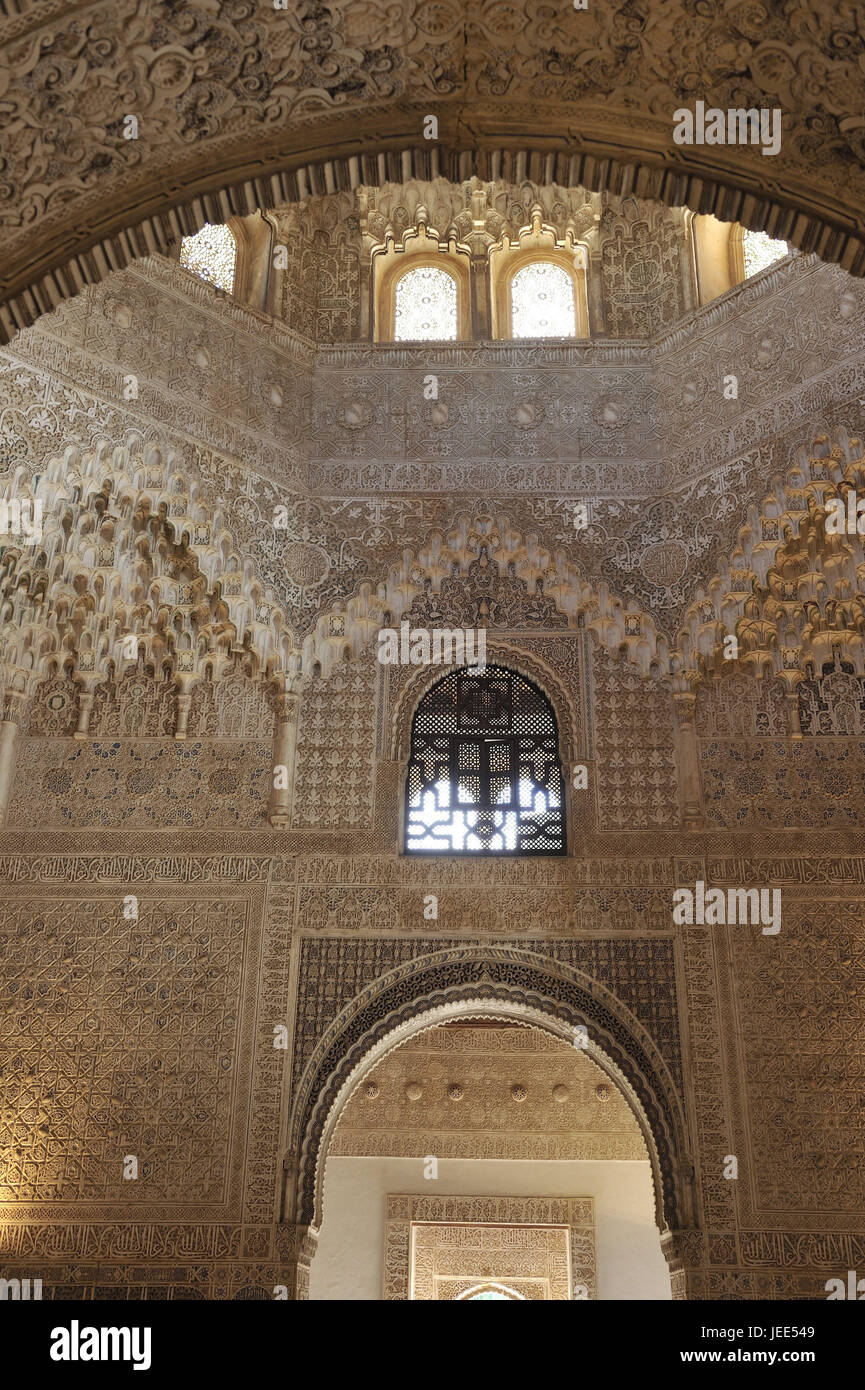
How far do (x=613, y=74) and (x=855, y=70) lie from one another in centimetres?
71

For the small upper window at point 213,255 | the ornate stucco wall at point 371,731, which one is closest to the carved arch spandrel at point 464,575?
the ornate stucco wall at point 371,731

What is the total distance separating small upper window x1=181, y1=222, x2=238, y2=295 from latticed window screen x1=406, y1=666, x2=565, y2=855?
10.5 feet

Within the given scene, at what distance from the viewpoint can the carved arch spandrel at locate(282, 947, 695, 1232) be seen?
7.01 metres

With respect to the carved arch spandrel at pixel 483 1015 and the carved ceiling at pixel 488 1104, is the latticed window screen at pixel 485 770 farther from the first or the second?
the carved ceiling at pixel 488 1104

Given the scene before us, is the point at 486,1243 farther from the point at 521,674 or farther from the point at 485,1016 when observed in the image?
the point at 521,674

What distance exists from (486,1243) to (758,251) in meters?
7.31

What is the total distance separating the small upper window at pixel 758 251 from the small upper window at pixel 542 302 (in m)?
1.21

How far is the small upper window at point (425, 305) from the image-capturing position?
9.16m

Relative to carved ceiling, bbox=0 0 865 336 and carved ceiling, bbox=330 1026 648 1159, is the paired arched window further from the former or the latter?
carved ceiling, bbox=330 1026 648 1159

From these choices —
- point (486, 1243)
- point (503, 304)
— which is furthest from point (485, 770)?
point (486, 1243)

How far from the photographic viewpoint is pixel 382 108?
4062 mm

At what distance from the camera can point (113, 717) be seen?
8.34 m

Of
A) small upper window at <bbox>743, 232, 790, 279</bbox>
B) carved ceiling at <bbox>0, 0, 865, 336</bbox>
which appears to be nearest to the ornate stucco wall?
small upper window at <bbox>743, 232, 790, 279</bbox>

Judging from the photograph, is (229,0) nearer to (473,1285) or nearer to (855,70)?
(855,70)
